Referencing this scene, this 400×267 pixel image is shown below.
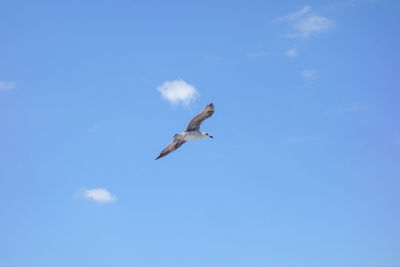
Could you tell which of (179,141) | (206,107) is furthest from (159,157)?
(206,107)

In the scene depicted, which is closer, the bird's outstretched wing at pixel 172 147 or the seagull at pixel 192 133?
the seagull at pixel 192 133

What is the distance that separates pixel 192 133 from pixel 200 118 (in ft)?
6.08

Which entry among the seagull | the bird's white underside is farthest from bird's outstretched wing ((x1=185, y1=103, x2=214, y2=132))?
the bird's white underside

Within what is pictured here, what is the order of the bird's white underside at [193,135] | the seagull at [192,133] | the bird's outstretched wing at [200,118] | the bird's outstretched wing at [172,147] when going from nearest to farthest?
the bird's outstretched wing at [200,118] → the seagull at [192,133] → the bird's white underside at [193,135] → the bird's outstretched wing at [172,147]

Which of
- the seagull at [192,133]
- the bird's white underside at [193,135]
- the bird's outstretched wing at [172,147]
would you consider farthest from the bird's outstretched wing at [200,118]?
the bird's outstretched wing at [172,147]

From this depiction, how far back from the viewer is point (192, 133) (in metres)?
55.5

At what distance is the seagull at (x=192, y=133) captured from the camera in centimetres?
5388

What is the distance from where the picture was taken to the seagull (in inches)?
2121

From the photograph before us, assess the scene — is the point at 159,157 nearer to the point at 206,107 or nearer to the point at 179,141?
the point at 179,141

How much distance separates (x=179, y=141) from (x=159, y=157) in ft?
7.87

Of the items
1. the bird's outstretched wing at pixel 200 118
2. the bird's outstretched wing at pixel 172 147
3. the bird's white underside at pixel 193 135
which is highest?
the bird's outstretched wing at pixel 200 118

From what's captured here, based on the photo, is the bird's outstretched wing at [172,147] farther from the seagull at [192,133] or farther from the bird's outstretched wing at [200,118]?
the bird's outstretched wing at [200,118]

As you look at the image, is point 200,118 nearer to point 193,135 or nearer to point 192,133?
point 192,133

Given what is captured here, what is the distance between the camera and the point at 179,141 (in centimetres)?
5575
